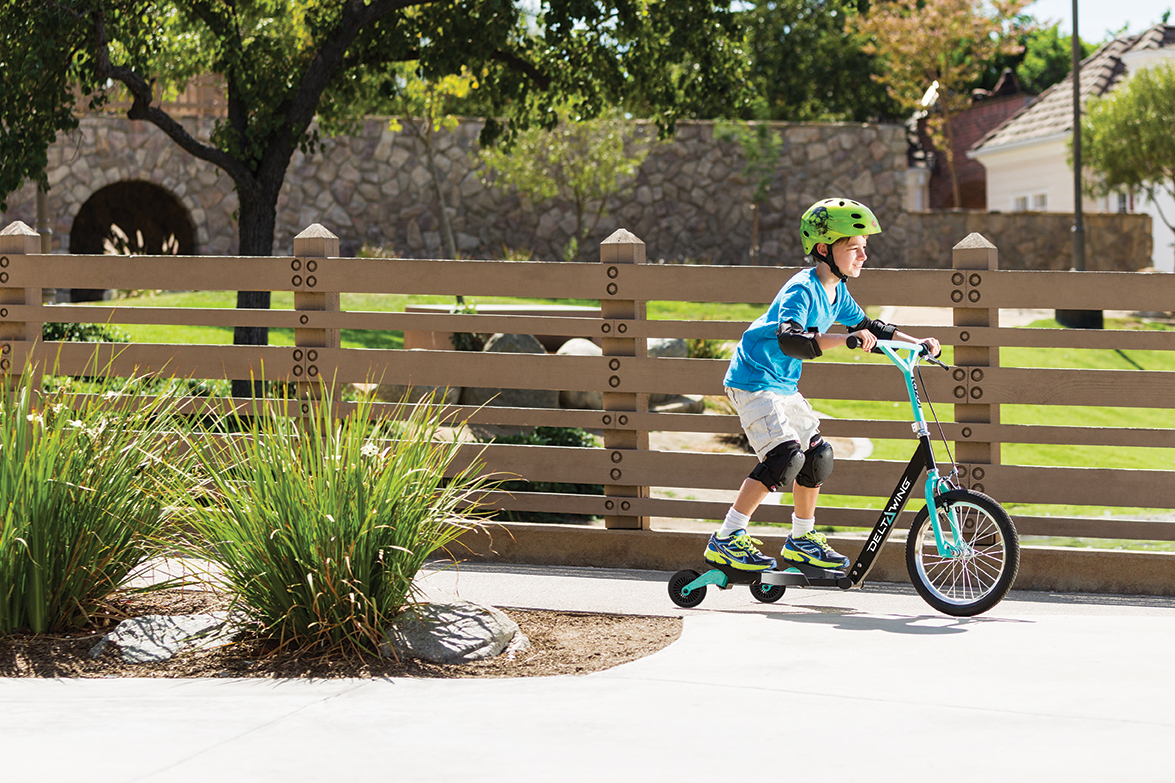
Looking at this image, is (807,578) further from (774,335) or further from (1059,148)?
(1059,148)

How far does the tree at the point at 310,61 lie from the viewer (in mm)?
11031

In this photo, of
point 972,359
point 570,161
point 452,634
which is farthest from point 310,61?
point 452,634

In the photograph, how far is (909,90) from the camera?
37.1 metres

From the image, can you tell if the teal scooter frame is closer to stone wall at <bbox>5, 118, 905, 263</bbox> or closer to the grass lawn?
the grass lawn

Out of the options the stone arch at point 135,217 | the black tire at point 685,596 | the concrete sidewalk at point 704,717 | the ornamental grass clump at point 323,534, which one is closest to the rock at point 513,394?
the black tire at point 685,596

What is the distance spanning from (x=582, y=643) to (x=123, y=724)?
1.86m

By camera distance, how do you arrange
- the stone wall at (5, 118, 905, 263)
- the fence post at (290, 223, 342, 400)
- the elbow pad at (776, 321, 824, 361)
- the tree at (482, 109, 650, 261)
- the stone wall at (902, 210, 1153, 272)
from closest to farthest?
the elbow pad at (776, 321, 824, 361), the fence post at (290, 223, 342, 400), the tree at (482, 109, 650, 261), the stone wall at (5, 118, 905, 263), the stone wall at (902, 210, 1153, 272)

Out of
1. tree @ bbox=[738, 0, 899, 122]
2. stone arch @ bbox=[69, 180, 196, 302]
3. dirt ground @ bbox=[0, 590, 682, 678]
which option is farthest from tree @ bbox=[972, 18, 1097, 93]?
dirt ground @ bbox=[0, 590, 682, 678]

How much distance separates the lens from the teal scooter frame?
5156 millimetres

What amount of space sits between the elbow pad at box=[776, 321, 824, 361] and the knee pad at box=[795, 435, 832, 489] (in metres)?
0.48

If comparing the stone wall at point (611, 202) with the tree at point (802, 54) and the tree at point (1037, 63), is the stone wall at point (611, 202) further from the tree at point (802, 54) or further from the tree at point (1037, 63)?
the tree at point (1037, 63)

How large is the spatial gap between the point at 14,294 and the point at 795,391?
4738 mm

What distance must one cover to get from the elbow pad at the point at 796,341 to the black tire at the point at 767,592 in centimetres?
112

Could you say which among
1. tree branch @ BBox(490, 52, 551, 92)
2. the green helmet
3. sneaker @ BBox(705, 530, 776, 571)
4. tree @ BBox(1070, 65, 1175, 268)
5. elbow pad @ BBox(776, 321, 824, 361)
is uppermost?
tree @ BBox(1070, 65, 1175, 268)
